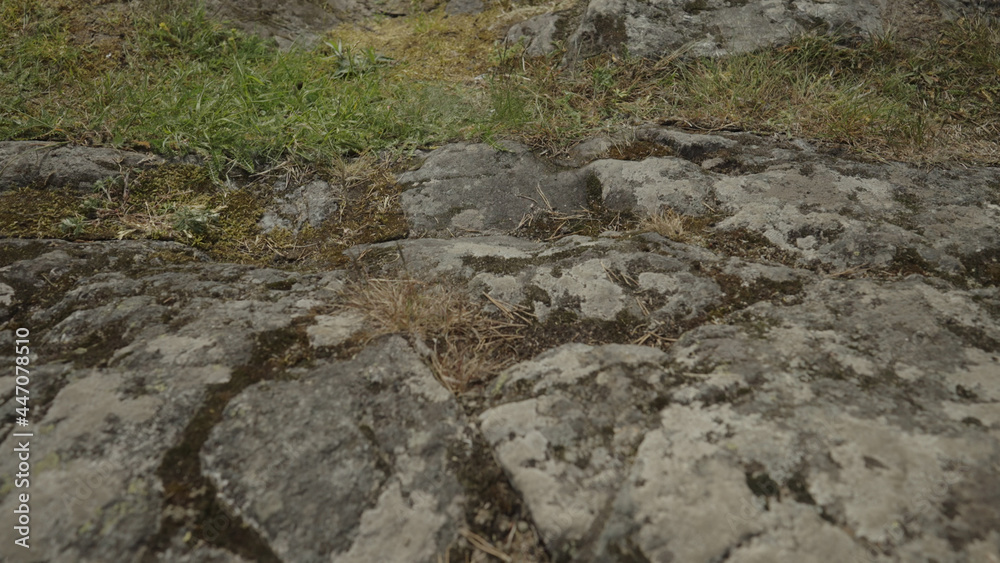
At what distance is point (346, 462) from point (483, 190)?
6.18 ft

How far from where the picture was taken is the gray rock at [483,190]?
295 cm

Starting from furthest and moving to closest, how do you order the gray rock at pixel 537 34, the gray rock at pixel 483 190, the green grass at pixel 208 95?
the gray rock at pixel 537 34
the green grass at pixel 208 95
the gray rock at pixel 483 190

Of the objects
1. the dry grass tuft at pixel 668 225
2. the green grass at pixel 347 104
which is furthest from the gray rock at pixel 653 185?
the green grass at pixel 347 104

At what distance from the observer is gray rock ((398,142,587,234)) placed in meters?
2.95

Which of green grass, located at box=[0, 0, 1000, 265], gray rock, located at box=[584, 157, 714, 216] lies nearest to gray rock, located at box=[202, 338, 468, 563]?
green grass, located at box=[0, 0, 1000, 265]

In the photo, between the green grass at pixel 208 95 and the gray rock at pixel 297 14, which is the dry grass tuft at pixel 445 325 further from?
the gray rock at pixel 297 14

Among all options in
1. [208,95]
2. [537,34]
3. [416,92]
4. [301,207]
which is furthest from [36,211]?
[537,34]

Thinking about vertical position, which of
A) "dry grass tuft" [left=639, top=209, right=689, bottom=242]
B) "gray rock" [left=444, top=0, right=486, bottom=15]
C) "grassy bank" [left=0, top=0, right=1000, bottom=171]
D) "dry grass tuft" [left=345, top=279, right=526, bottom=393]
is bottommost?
"dry grass tuft" [left=345, top=279, right=526, bottom=393]

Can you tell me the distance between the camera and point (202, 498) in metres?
1.47

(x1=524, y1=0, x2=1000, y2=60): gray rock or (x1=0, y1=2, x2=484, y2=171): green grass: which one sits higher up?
(x1=524, y1=0, x2=1000, y2=60): gray rock

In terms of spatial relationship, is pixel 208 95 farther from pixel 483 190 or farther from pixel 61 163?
pixel 483 190

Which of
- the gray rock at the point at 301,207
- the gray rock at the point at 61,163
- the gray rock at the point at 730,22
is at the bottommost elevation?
the gray rock at the point at 301,207

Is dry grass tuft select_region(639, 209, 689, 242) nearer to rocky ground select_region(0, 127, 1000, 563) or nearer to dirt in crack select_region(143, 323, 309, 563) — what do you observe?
rocky ground select_region(0, 127, 1000, 563)

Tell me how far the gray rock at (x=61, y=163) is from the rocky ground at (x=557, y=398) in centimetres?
58
